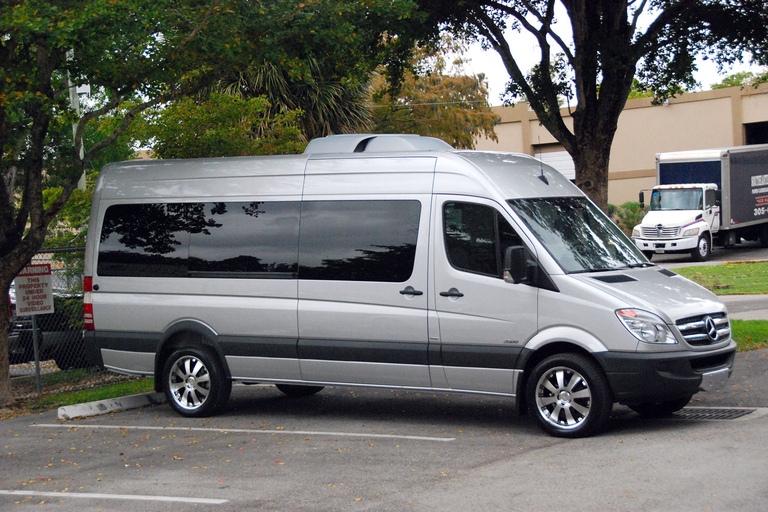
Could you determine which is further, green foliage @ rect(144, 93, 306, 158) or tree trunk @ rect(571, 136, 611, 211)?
green foliage @ rect(144, 93, 306, 158)

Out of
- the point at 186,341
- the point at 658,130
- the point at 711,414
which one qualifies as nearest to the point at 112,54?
the point at 186,341

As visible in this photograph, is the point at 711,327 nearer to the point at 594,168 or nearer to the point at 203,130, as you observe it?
the point at 594,168

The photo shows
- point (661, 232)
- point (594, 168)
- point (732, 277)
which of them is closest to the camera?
point (594, 168)

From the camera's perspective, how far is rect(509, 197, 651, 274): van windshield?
27.4ft

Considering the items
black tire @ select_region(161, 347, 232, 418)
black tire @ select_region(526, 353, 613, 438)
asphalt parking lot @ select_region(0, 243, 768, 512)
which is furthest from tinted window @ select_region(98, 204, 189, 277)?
black tire @ select_region(526, 353, 613, 438)

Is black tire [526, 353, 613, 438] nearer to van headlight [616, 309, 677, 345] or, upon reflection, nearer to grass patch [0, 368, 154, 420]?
van headlight [616, 309, 677, 345]

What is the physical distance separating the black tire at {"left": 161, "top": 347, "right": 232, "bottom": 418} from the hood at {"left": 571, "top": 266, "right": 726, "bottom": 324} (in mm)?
3931

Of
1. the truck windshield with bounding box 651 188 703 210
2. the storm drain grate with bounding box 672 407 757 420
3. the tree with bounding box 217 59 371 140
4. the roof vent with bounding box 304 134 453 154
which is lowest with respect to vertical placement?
the storm drain grate with bounding box 672 407 757 420

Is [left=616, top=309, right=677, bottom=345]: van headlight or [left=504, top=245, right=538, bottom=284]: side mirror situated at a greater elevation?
[left=504, top=245, right=538, bottom=284]: side mirror

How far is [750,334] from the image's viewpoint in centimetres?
1346

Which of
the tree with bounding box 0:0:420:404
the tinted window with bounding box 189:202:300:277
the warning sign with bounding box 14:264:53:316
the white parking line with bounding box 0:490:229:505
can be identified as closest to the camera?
the white parking line with bounding box 0:490:229:505

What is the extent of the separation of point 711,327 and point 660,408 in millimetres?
1044

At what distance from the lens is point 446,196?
28.6 ft

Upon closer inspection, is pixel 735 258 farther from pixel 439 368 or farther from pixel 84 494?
pixel 84 494
